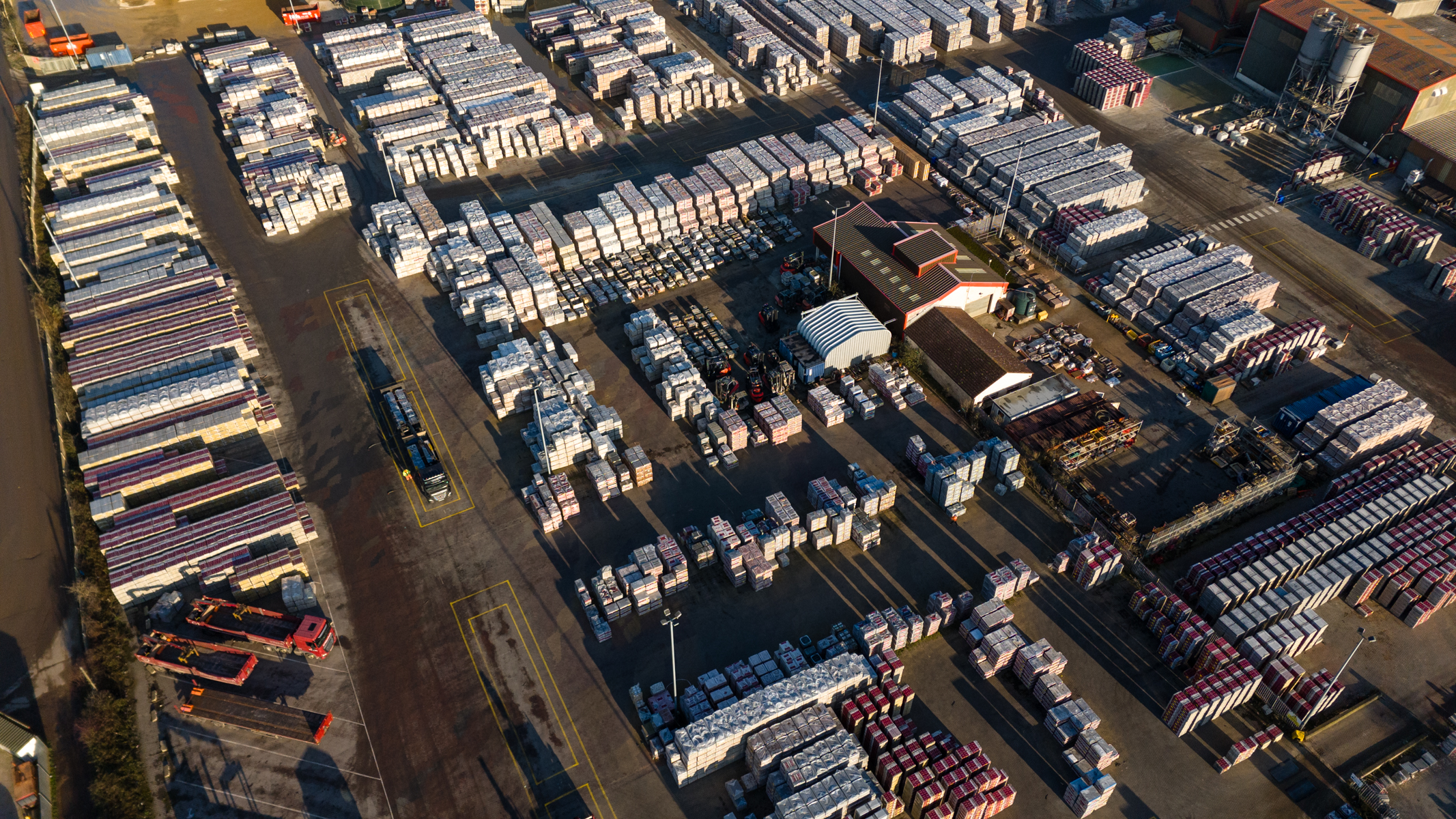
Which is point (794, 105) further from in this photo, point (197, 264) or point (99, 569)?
point (99, 569)

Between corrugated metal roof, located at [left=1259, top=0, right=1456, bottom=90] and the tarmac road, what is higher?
corrugated metal roof, located at [left=1259, top=0, right=1456, bottom=90]

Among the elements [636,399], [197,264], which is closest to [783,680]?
[636,399]

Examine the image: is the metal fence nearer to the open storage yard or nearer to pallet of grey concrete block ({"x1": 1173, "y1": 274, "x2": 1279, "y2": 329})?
the open storage yard

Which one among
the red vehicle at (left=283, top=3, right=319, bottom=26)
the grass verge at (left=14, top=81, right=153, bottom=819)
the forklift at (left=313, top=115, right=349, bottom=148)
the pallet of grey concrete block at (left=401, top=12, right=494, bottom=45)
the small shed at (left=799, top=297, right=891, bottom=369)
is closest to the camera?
the grass verge at (left=14, top=81, right=153, bottom=819)

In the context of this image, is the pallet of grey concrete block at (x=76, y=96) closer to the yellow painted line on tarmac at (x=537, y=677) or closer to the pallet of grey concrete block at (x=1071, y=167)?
the yellow painted line on tarmac at (x=537, y=677)

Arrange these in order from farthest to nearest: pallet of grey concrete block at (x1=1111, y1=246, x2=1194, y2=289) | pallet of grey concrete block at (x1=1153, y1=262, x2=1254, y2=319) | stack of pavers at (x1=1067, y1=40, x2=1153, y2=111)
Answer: stack of pavers at (x1=1067, y1=40, x2=1153, y2=111)
pallet of grey concrete block at (x1=1111, y1=246, x2=1194, y2=289)
pallet of grey concrete block at (x1=1153, y1=262, x2=1254, y2=319)

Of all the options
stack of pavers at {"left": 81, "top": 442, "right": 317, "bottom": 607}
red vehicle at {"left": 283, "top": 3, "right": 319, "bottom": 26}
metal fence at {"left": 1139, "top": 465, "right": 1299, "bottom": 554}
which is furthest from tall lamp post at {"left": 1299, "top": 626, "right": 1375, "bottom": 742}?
red vehicle at {"left": 283, "top": 3, "right": 319, "bottom": 26}
